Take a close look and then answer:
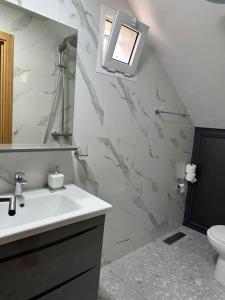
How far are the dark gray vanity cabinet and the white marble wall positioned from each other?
0.50 m

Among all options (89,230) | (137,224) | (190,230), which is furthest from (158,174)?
(89,230)

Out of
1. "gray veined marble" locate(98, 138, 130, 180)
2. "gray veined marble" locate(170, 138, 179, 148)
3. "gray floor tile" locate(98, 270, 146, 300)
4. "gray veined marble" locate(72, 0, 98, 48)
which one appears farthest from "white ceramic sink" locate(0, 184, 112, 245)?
"gray veined marble" locate(170, 138, 179, 148)

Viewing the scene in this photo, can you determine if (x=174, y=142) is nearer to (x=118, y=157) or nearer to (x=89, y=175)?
(x=118, y=157)

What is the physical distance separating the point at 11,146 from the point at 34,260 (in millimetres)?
639

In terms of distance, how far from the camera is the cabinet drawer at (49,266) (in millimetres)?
963

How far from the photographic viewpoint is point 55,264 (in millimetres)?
1097

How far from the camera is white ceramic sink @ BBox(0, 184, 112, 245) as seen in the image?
3.37 ft

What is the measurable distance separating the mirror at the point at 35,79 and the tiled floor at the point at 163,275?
3.95ft

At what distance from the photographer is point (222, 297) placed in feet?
5.76

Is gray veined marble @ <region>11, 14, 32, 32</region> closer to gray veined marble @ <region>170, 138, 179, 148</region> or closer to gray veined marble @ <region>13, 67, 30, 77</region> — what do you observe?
gray veined marble @ <region>13, 67, 30, 77</region>

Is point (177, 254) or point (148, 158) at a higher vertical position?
point (148, 158)

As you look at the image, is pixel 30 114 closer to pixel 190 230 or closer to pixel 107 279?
pixel 107 279

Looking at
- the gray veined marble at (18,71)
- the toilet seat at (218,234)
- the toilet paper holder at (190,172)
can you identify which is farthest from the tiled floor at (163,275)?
the gray veined marble at (18,71)

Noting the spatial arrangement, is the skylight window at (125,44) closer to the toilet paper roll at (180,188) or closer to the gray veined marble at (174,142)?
the gray veined marble at (174,142)
